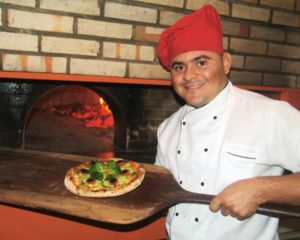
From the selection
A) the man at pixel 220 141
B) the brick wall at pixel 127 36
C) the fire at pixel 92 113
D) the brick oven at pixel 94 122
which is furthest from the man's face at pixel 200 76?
the fire at pixel 92 113

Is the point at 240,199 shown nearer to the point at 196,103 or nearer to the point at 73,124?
the point at 196,103

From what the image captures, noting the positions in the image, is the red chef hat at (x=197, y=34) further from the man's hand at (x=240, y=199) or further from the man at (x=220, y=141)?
the man's hand at (x=240, y=199)

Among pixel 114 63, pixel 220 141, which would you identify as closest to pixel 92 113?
pixel 114 63

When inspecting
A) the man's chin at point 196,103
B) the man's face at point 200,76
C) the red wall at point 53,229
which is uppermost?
the man's face at point 200,76

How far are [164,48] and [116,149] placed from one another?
1149 millimetres

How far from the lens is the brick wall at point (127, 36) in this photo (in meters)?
2.07

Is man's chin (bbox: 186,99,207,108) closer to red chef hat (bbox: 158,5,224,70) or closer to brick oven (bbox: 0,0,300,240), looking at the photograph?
red chef hat (bbox: 158,5,224,70)

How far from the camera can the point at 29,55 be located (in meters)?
2.10

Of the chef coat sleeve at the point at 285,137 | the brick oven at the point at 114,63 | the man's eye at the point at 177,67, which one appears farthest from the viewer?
the brick oven at the point at 114,63

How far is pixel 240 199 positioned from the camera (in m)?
1.62

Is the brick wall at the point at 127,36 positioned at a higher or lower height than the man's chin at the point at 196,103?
higher

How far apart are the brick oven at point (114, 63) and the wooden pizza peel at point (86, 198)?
45 cm

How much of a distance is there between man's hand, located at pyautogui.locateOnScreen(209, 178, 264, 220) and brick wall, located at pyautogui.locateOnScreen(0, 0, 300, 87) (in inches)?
44.2

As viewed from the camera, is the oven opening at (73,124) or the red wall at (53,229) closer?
the red wall at (53,229)
